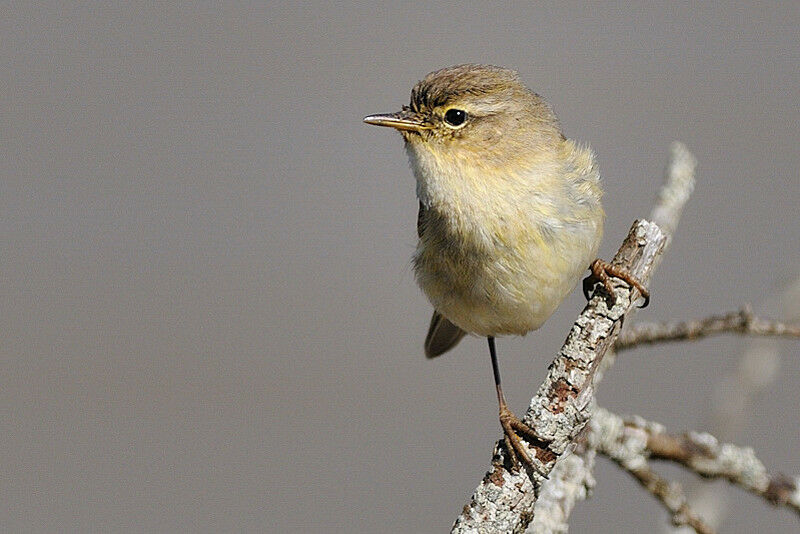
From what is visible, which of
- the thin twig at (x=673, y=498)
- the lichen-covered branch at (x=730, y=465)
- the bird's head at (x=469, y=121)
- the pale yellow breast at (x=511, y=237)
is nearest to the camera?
the thin twig at (x=673, y=498)

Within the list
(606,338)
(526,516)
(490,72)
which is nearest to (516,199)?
(490,72)

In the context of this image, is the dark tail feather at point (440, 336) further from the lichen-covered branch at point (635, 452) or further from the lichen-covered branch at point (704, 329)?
the lichen-covered branch at point (635, 452)

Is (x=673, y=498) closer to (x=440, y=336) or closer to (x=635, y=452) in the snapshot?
(x=635, y=452)

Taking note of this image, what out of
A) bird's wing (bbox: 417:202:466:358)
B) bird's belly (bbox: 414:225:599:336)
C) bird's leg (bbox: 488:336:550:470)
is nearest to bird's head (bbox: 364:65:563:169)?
bird's belly (bbox: 414:225:599:336)

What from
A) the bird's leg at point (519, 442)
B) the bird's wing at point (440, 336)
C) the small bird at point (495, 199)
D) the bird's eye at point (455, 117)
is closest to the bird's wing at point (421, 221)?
the small bird at point (495, 199)

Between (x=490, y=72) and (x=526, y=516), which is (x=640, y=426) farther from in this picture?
(x=490, y=72)

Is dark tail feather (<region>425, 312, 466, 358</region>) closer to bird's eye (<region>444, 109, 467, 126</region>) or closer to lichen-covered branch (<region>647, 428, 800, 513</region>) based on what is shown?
bird's eye (<region>444, 109, 467, 126</region>)
